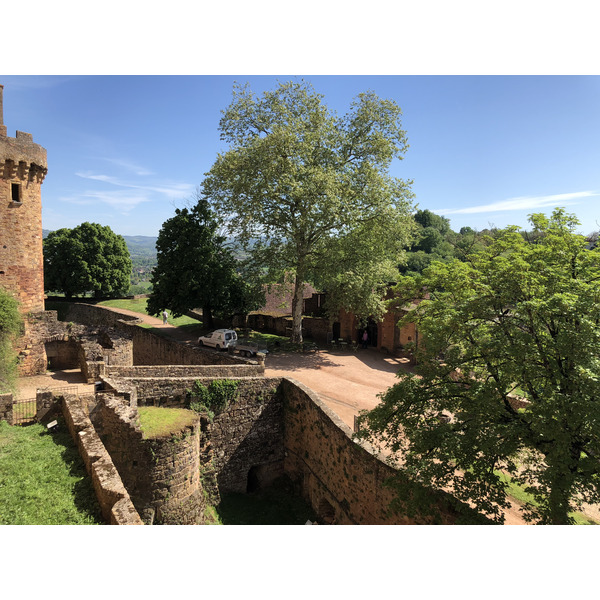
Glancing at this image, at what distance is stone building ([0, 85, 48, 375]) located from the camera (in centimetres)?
1683

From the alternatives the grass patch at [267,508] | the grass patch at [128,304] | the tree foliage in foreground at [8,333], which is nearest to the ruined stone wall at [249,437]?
the grass patch at [267,508]

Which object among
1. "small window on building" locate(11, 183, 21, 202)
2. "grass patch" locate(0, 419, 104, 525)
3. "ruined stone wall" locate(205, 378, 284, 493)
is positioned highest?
"small window on building" locate(11, 183, 21, 202)

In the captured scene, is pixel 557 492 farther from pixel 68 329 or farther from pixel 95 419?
pixel 68 329

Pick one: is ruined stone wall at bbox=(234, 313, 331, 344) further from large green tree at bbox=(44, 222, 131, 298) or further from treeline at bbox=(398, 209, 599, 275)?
large green tree at bbox=(44, 222, 131, 298)

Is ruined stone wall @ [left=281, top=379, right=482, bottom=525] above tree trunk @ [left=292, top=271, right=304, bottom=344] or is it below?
below

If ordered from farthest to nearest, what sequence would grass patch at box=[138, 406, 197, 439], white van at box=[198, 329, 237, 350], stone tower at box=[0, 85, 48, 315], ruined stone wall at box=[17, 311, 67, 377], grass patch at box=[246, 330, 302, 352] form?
grass patch at box=[246, 330, 302, 352] < white van at box=[198, 329, 237, 350] < ruined stone wall at box=[17, 311, 67, 377] < stone tower at box=[0, 85, 48, 315] < grass patch at box=[138, 406, 197, 439]

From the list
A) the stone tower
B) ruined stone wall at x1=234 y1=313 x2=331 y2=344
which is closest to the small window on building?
the stone tower

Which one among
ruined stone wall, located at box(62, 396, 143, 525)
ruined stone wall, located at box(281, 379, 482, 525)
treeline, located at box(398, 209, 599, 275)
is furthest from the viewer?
treeline, located at box(398, 209, 599, 275)

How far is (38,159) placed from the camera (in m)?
17.7

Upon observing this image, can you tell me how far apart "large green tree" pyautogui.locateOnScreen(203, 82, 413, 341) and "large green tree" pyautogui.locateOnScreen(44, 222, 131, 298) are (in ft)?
75.9

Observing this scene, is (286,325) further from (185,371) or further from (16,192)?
(16,192)

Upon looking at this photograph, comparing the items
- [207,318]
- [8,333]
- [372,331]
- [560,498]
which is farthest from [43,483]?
[372,331]

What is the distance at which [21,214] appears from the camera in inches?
683

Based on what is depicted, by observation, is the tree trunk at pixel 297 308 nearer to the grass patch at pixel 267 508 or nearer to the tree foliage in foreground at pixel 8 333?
the grass patch at pixel 267 508
